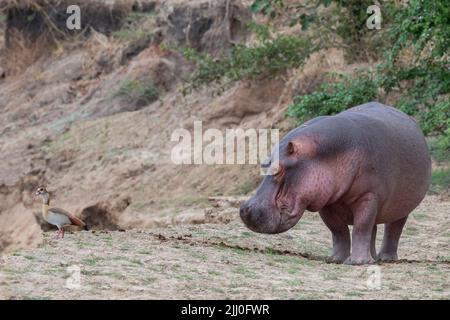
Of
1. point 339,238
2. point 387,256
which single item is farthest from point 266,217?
point 387,256

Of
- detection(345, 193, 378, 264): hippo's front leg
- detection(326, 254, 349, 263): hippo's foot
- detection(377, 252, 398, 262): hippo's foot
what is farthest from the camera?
detection(377, 252, 398, 262): hippo's foot

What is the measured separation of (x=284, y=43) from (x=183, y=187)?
9.19 feet

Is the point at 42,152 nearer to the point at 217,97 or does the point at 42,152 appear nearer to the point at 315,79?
the point at 217,97

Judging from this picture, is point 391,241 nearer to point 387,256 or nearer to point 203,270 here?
point 387,256

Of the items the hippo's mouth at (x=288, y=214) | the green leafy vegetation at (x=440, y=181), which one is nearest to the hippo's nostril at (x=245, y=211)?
the hippo's mouth at (x=288, y=214)

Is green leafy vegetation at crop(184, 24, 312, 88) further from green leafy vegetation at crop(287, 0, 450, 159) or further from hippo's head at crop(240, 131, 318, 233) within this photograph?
hippo's head at crop(240, 131, 318, 233)

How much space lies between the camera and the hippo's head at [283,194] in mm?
7648

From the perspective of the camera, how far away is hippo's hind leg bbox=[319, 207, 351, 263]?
27.4 feet

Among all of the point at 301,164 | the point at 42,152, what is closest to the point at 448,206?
the point at 301,164

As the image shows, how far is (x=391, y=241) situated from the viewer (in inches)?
347

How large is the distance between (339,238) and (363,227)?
442 mm

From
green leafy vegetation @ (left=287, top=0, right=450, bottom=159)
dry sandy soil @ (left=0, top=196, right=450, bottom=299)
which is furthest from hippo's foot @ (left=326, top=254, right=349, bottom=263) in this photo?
green leafy vegetation @ (left=287, top=0, right=450, bottom=159)

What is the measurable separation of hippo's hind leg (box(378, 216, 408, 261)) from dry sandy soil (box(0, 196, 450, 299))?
0.31 meters
